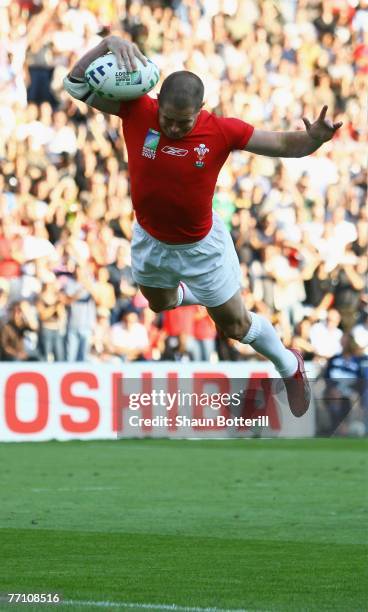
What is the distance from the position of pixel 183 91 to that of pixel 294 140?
87cm

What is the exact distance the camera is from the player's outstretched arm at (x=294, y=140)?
30.3 ft

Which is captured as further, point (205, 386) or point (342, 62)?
point (342, 62)

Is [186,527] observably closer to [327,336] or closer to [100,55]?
[100,55]

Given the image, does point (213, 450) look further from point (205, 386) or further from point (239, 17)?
point (239, 17)

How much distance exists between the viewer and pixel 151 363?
A: 20594mm

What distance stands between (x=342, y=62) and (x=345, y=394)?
8.73 meters

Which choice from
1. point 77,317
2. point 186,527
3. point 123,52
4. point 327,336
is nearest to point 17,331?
point 77,317

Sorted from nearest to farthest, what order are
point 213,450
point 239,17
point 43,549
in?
point 43,549 < point 213,450 < point 239,17

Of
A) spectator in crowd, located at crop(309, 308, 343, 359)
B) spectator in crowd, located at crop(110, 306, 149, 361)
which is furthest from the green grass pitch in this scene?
spectator in crowd, located at crop(309, 308, 343, 359)

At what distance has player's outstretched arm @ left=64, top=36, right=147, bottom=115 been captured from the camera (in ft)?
29.8

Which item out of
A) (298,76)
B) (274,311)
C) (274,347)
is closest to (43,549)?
(274,347)

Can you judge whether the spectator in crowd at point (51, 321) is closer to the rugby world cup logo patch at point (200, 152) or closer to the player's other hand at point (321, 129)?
the rugby world cup logo patch at point (200, 152)

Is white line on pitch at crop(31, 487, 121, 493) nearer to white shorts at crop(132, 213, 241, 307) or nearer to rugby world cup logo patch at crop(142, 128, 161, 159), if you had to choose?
white shorts at crop(132, 213, 241, 307)

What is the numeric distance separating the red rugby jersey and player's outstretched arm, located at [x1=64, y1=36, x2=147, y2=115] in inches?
5.7
